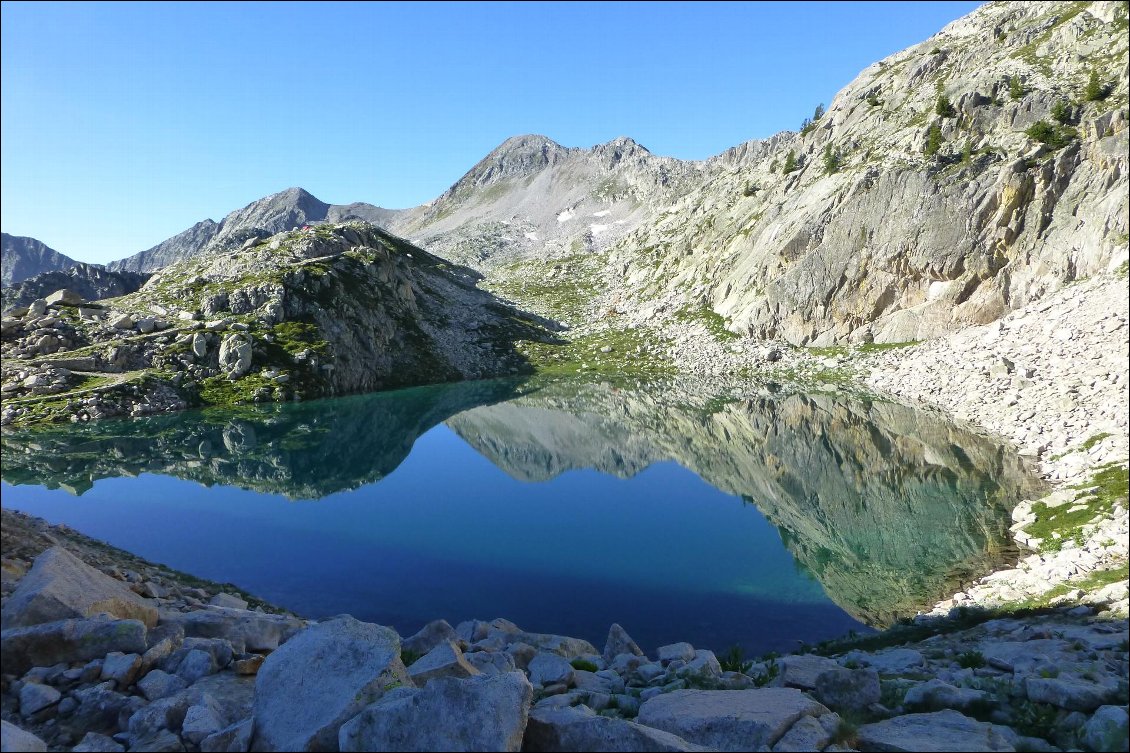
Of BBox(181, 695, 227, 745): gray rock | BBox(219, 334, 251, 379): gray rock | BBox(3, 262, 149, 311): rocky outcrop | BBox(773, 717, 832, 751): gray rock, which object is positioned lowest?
BBox(181, 695, 227, 745): gray rock

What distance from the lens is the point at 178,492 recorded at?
3478 centimetres

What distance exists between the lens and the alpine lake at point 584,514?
19.6 m

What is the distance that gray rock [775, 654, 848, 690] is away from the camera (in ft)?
31.7

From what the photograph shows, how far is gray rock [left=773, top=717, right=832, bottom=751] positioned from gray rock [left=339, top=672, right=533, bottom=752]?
3.01 m

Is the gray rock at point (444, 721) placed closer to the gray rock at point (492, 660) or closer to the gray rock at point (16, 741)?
the gray rock at point (16, 741)

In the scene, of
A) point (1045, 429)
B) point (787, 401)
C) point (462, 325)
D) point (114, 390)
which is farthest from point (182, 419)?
point (1045, 429)

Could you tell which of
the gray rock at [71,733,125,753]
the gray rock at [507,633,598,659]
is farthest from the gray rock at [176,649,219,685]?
the gray rock at [507,633,598,659]

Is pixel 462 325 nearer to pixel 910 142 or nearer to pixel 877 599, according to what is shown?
pixel 910 142

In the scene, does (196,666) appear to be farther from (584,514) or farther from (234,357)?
(234,357)

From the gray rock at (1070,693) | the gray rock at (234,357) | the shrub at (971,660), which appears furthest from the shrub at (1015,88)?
the gray rock at (234,357)

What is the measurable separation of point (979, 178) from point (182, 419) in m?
93.5

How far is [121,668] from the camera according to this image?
8297mm

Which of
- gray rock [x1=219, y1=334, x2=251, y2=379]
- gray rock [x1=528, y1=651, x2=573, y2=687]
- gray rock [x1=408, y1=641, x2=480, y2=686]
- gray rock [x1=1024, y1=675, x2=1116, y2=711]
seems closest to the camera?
gray rock [x1=1024, y1=675, x2=1116, y2=711]

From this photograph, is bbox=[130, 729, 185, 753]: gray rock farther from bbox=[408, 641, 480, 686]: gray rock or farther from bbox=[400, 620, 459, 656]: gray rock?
bbox=[400, 620, 459, 656]: gray rock
